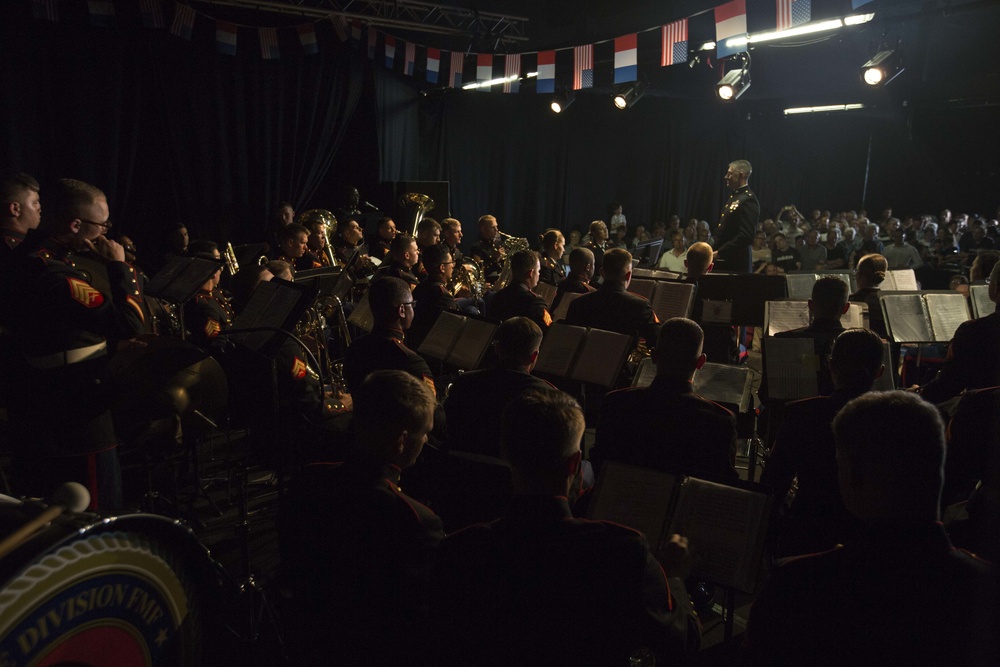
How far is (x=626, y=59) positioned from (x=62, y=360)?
24.9 ft

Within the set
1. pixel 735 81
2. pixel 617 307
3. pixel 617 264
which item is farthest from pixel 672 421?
pixel 735 81

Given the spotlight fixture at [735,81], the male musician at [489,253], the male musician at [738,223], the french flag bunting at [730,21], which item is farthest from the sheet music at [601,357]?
the spotlight fixture at [735,81]

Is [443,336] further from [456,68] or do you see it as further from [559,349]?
[456,68]

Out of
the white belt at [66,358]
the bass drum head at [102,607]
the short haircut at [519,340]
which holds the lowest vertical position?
the bass drum head at [102,607]

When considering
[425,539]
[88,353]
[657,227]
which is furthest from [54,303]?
[657,227]

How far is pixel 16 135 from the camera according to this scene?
797cm

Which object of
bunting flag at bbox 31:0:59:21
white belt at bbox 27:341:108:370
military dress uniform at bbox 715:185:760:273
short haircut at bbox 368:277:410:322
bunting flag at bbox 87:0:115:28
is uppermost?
bunting flag at bbox 87:0:115:28

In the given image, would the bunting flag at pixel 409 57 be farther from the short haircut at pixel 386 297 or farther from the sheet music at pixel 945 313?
the sheet music at pixel 945 313

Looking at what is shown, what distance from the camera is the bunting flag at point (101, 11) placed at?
7.98 metres

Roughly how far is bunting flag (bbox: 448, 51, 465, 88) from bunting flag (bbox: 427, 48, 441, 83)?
0.22 m

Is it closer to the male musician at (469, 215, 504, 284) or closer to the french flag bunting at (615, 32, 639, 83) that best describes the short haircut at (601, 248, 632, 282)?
the male musician at (469, 215, 504, 284)

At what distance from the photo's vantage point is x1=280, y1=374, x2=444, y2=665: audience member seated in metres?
1.73

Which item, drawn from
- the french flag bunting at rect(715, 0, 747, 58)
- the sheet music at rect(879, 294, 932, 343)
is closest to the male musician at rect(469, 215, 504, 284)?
the french flag bunting at rect(715, 0, 747, 58)

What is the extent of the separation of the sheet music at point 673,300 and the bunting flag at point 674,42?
394 cm
